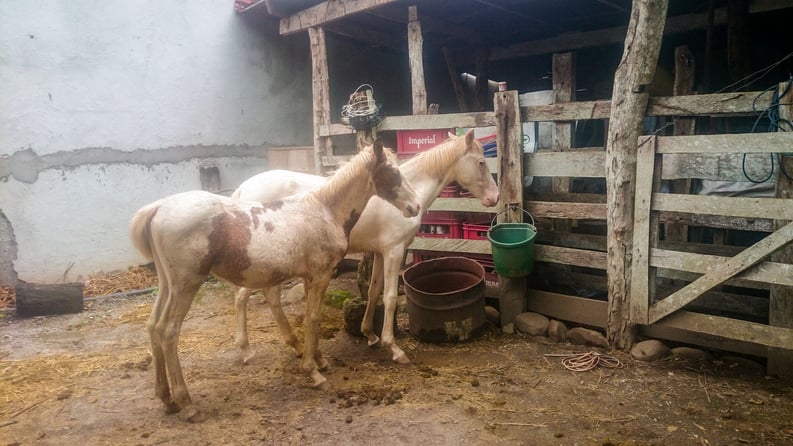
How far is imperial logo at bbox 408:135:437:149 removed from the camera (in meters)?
5.62

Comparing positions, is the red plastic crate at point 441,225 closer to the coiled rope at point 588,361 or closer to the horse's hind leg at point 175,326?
the coiled rope at point 588,361

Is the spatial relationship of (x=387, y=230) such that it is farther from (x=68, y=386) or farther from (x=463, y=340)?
(x=68, y=386)

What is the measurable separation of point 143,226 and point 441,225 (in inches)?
130

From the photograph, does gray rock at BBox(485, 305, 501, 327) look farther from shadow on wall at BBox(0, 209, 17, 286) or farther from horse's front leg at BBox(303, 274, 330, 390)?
shadow on wall at BBox(0, 209, 17, 286)

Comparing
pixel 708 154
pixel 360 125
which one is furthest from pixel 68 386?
pixel 708 154

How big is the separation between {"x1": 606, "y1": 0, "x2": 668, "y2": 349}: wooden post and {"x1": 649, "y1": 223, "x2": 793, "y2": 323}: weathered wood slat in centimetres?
30

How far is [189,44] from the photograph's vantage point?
735 centimetres

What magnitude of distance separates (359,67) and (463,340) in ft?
22.4

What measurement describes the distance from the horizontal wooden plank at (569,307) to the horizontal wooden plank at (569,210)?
2.66 feet

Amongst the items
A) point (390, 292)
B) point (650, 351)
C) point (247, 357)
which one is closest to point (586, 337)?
point (650, 351)

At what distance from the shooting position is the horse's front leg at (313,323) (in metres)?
3.74

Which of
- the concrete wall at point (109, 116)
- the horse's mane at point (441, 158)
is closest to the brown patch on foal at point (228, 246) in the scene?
the horse's mane at point (441, 158)

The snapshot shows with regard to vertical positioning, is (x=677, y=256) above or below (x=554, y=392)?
above

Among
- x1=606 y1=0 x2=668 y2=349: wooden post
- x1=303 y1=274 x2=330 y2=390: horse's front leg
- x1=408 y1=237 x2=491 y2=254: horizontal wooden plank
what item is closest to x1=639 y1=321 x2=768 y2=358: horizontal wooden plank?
x1=606 y1=0 x2=668 y2=349: wooden post
